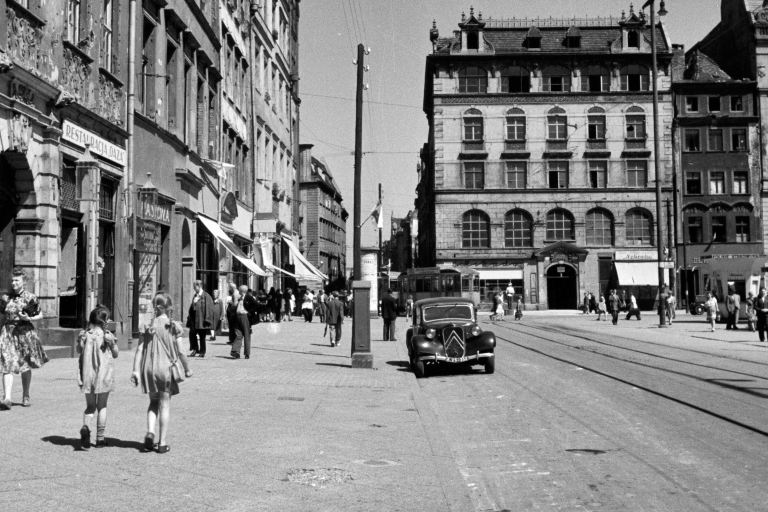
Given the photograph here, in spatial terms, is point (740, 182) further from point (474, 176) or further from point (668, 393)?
point (668, 393)

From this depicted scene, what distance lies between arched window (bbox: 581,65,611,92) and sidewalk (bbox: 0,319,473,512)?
180ft

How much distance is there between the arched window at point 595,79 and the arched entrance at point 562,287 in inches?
536

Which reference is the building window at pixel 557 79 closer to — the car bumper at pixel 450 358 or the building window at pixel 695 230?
the building window at pixel 695 230

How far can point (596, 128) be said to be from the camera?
6531 centimetres

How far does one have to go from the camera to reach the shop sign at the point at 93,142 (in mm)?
18016

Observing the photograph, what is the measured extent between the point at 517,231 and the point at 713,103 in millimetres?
17968

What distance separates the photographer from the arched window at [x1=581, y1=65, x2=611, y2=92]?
6544cm

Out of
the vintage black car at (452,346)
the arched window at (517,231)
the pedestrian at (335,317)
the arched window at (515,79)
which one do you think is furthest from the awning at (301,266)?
the vintage black car at (452,346)

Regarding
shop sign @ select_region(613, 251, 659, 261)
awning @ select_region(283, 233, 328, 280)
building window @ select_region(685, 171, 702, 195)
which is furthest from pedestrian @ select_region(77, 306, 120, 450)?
building window @ select_region(685, 171, 702, 195)

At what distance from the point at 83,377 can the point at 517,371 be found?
11246 mm

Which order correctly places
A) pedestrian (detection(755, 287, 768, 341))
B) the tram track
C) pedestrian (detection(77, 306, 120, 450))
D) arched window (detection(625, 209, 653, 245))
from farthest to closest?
arched window (detection(625, 209, 653, 245))
pedestrian (detection(755, 287, 768, 341))
the tram track
pedestrian (detection(77, 306, 120, 450))

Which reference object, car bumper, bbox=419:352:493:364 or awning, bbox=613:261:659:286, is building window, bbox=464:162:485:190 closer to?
awning, bbox=613:261:659:286

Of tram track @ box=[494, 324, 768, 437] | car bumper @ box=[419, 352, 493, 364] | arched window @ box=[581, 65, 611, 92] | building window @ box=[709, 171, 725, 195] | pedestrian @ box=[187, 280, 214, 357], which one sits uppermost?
arched window @ box=[581, 65, 611, 92]

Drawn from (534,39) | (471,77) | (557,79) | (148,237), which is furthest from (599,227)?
(148,237)
